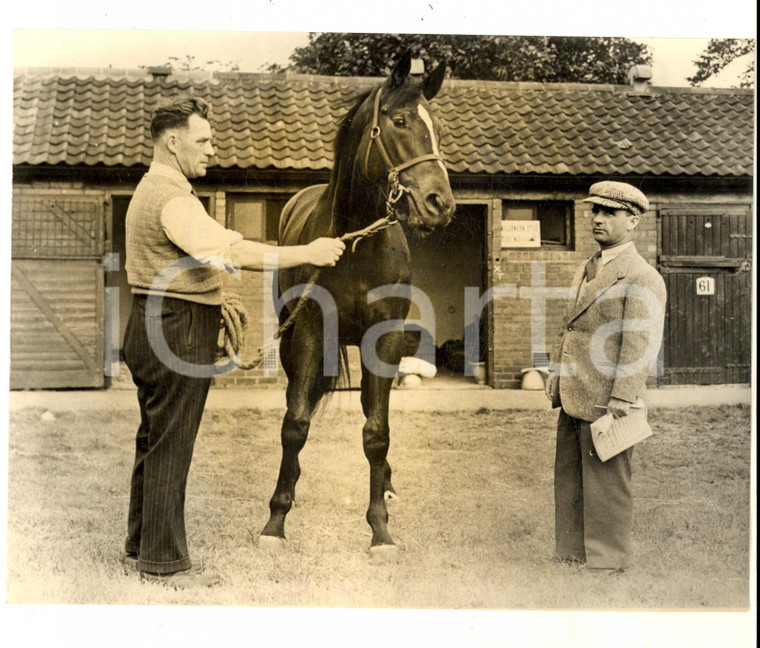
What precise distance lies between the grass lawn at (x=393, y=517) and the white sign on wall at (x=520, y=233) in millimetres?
1060

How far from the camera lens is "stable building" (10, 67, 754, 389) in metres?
4.28

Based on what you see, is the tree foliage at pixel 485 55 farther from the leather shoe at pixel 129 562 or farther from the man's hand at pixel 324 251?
the leather shoe at pixel 129 562

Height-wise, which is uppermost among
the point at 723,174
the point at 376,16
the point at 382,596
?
the point at 376,16

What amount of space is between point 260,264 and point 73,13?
191cm

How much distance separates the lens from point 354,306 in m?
4.16

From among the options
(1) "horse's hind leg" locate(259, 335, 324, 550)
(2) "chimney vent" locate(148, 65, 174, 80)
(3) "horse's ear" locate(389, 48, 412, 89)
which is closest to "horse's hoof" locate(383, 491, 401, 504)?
(1) "horse's hind leg" locate(259, 335, 324, 550)

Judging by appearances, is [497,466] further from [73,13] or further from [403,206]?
[73,13]

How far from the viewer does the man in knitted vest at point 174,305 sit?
151 inches

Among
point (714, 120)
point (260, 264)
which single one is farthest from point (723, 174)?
point (260, 264)

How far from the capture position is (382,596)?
4.10 m

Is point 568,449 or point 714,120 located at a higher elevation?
point 714,120

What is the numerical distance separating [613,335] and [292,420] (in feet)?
6.20

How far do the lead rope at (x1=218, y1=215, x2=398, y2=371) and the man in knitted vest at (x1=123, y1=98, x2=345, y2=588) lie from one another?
7 centimetres

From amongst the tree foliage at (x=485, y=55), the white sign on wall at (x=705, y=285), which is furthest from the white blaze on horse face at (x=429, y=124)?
the white sign on wall at (x=705, y=285)
